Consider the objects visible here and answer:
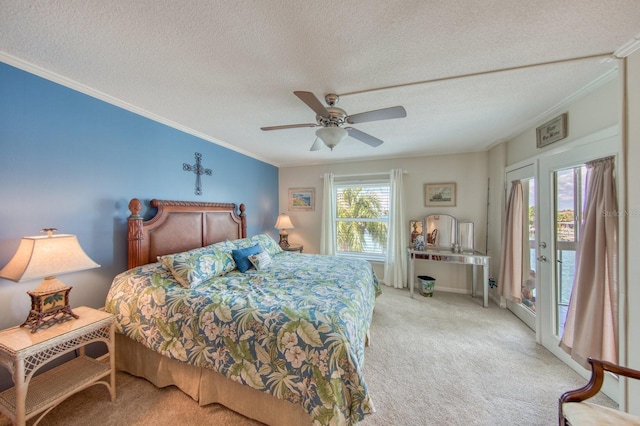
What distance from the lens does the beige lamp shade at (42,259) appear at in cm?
137

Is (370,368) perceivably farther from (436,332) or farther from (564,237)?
(564,237)

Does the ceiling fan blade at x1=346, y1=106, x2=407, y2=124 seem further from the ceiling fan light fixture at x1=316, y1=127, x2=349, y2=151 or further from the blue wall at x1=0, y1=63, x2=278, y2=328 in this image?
the blue wall at x1=0, y1=63, x2=278, y2=328

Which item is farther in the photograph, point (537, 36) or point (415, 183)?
point (415, 183)

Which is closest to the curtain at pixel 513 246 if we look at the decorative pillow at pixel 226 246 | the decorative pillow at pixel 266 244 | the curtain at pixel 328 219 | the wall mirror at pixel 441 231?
the wall mirror at pixel 441 231

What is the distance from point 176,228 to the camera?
2605 millimetres

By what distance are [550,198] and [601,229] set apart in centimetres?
72

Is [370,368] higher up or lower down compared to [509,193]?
lower down

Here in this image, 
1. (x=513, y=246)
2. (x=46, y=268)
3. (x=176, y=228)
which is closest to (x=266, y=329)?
(x=46, y=268)

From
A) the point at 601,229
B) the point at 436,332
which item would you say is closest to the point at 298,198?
the point at 436,332

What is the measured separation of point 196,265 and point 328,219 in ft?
9.18

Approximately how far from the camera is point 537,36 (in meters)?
1.34

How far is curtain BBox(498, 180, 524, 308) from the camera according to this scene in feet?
9.45

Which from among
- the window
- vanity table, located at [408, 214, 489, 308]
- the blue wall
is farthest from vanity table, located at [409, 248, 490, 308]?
the blue wall

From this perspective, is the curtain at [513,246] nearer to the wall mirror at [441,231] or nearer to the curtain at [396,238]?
the wall mirror at [441,231]
